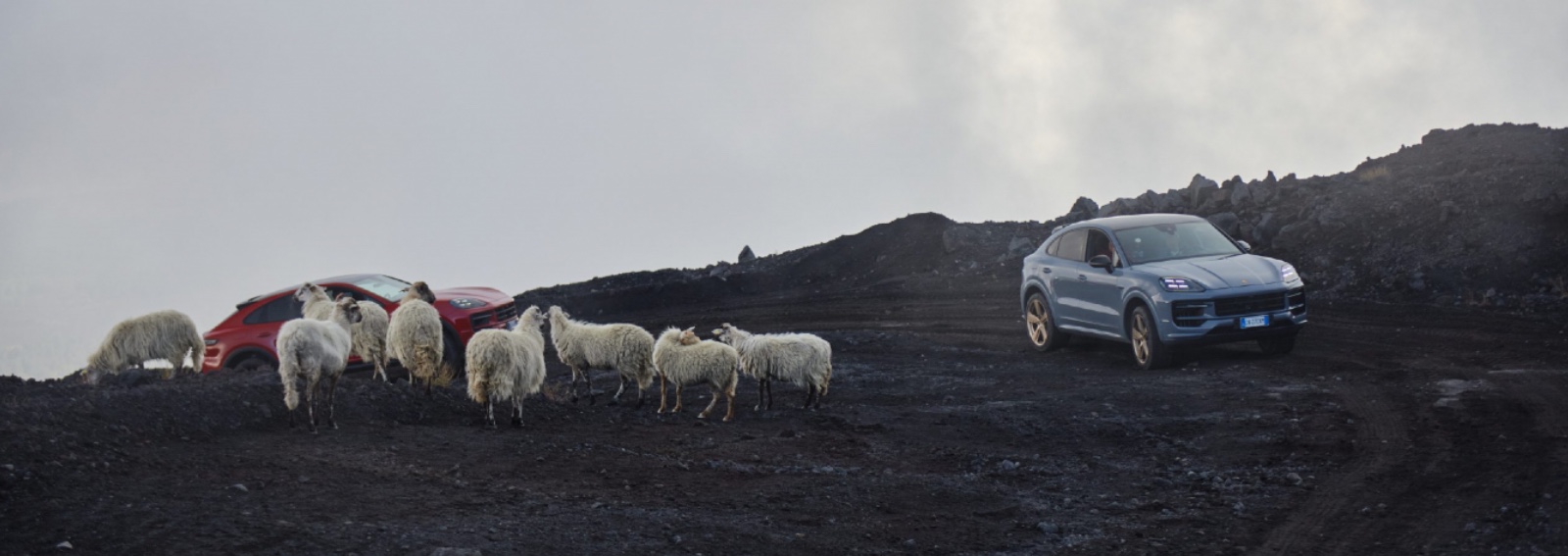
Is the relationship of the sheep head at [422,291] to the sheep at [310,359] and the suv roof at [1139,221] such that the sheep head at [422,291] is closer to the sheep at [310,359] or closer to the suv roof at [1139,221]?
the sheep at [310,359]

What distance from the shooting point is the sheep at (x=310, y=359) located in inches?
486

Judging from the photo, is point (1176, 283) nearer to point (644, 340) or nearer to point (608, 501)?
point (644, 340)

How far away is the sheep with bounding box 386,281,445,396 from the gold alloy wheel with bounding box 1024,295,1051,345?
927 centimetres

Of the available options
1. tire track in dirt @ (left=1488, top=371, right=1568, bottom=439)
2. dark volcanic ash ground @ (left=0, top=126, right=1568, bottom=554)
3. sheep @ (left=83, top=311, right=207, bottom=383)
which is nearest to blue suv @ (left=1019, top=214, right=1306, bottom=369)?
dark volcanic ash ground @ (left=0, top=126, right=1568, bottom=554)

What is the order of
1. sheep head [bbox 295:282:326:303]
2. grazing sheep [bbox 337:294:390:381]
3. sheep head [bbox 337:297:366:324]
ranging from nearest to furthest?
sheep head [bbox 337:297:366:324] → grazing sheep [bbox 337:294:390:381] → sheep head [bbox 295:282:326:303]

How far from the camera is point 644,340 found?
1583 centimetres

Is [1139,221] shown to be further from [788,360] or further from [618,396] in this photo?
[618,396]

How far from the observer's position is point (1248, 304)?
16234 mm

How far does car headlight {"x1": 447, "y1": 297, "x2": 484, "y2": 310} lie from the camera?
61.8 ft

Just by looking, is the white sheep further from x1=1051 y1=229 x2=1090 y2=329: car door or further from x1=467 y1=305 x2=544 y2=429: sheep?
x1=1051 y1=229 x2=1090 y2=329: car door

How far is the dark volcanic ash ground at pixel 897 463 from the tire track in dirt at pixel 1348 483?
3cm

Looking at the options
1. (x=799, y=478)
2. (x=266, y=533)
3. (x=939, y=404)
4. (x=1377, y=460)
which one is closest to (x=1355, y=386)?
(x=1377, y=460)

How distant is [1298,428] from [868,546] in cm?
584

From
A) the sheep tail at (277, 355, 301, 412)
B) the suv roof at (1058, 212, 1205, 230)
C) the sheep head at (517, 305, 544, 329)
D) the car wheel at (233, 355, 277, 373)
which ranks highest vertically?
the suv roof at (1058, 212, 1205, 230)
